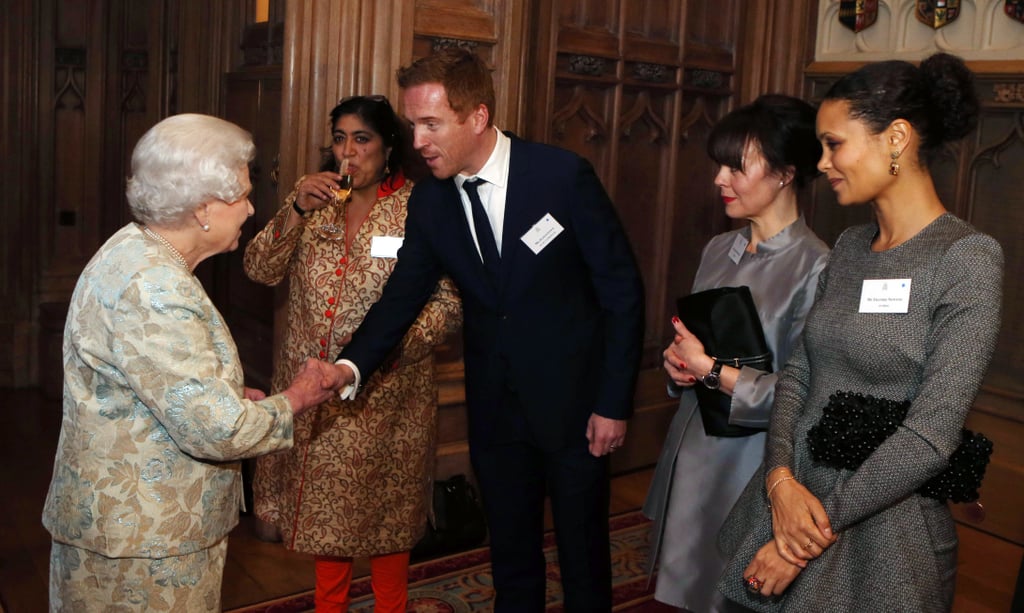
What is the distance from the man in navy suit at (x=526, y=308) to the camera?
102 inches

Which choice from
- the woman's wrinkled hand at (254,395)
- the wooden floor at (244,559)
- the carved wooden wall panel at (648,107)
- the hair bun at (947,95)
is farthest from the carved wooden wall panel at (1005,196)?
the woman's wrinkled hand at (254,395)

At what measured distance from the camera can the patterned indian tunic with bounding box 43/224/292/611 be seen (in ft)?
6.12

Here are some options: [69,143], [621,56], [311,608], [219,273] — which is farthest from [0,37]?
[311,608]

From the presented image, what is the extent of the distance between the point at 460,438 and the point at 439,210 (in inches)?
67.3

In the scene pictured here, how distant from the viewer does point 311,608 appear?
3402 millimetres

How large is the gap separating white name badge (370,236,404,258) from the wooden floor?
4.54 feet

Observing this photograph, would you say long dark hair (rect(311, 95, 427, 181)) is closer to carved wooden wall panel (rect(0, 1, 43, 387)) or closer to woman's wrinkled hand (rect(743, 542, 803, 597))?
woman's wrinkled hand (rect(743, 542, 803, 597))

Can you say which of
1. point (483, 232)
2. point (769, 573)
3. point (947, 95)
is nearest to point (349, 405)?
point (483, 232)

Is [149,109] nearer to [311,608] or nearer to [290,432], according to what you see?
[311,608]

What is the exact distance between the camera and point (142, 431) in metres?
1.93

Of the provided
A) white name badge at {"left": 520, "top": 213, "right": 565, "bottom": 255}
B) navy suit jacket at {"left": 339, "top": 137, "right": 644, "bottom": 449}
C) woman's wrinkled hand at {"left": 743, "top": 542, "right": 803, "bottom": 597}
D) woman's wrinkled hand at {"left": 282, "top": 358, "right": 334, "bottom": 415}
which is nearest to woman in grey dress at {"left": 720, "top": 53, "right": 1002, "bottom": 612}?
woman's wrinkled hand at {"left": 743, "top": 542, "right": 803, "bottom": 597}

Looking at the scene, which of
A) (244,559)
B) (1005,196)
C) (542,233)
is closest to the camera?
(542,233)

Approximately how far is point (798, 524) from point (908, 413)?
0.99 ft

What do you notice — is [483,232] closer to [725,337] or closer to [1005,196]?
[725,337]
